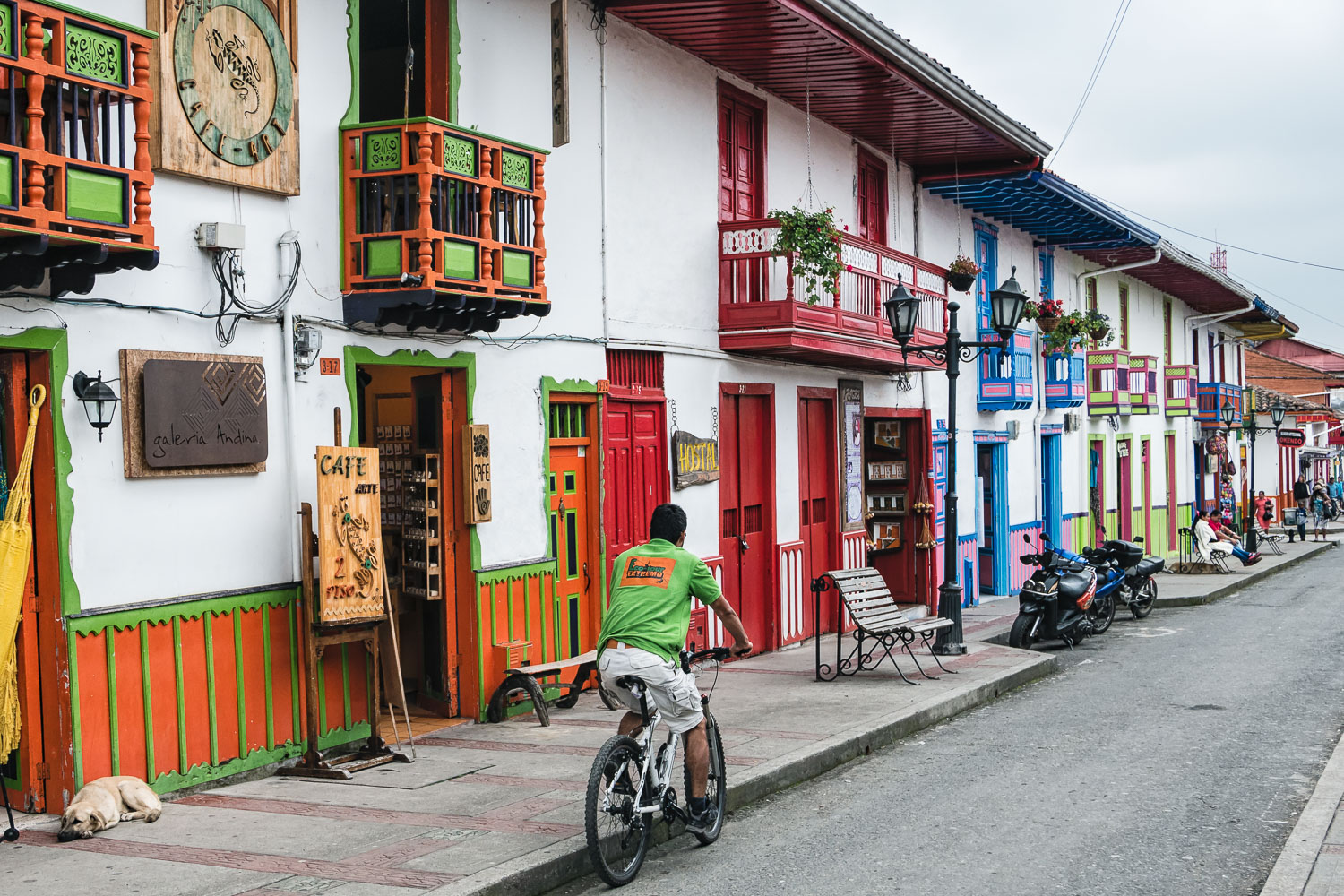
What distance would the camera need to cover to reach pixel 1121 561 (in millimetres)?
17766

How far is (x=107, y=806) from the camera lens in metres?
7.02

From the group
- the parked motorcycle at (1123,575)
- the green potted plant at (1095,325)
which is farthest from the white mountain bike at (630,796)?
the green potted plant at (1095,325)

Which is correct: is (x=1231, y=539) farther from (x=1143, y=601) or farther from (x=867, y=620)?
(x=867, y=620)

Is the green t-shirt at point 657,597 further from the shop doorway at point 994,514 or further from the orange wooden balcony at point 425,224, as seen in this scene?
the shop doorway at point 994,514

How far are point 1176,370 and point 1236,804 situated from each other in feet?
84.0

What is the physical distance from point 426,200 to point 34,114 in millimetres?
2772

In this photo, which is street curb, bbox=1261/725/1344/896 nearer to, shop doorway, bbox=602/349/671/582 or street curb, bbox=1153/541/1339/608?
shop doorway, bbox=602/349/671/582

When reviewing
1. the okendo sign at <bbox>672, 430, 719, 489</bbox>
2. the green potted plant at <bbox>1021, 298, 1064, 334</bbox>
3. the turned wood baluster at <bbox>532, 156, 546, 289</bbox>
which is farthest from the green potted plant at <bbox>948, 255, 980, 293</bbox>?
the green potted plant at <bbox>1021, 298, 1064, 334</bbox>

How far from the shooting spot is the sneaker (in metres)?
6.96

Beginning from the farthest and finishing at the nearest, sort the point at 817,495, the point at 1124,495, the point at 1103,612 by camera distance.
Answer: the point at 1124,495, the point at 1103,612, the point at 817,495

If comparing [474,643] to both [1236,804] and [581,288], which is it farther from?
[1236,804]

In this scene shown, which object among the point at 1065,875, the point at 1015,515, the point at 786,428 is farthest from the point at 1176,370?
the point at 1065,875

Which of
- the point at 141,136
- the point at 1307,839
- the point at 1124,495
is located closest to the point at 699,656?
the point at 1307,839

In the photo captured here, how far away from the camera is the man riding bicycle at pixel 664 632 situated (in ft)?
21.9
